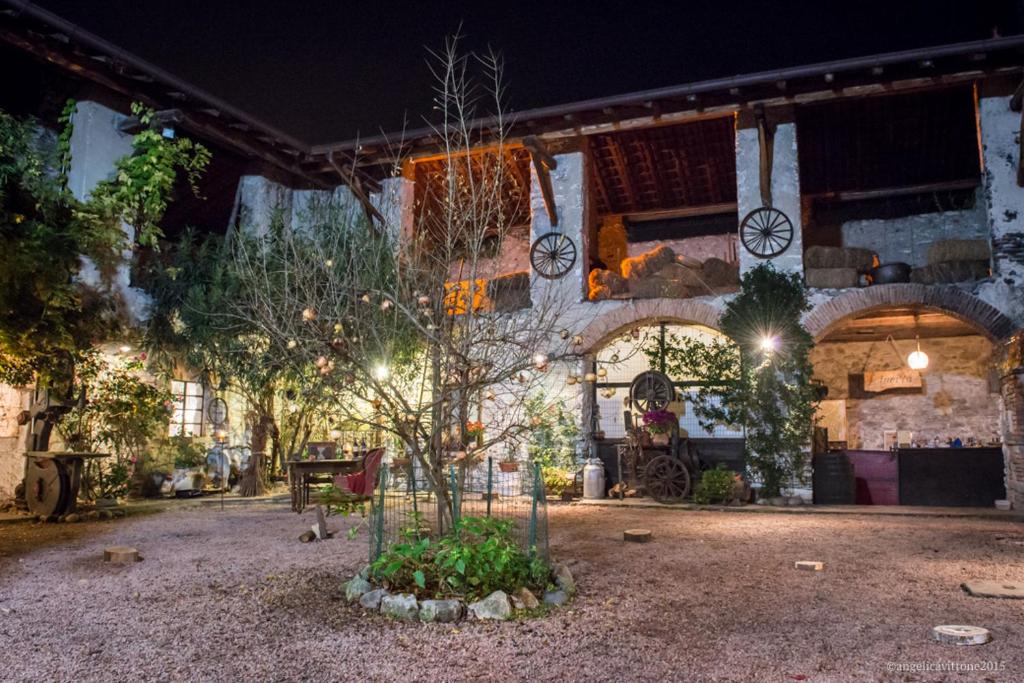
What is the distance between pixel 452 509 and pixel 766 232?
907 cm

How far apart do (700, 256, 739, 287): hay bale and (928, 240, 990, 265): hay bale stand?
306 centimetres

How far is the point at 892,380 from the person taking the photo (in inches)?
594

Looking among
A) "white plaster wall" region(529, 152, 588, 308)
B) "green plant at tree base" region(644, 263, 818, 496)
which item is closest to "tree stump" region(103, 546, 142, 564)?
"white plaster wall" region(529, 152, 588, 308)

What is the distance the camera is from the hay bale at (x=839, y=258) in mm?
12180

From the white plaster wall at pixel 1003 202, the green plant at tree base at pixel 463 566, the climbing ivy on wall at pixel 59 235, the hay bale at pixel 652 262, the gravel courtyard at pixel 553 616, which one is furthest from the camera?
the hay bale at pixel 652 262

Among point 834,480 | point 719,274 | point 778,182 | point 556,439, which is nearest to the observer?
point 834,480

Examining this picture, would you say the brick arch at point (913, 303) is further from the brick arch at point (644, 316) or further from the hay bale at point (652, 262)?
the hay bale at point (652, 262)

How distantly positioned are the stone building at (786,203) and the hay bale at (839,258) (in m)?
0.04

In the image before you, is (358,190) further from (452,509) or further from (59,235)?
(59,235)

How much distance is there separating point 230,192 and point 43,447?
6802mm

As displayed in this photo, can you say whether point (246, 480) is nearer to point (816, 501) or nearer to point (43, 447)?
point (43, 447)

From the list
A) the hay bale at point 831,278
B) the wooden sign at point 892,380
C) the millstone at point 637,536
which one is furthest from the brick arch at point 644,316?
the millstone at point 637,536

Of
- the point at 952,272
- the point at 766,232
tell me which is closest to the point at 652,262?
the point at 766,232

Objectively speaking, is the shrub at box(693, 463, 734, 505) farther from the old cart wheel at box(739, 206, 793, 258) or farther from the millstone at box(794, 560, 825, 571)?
the millstone at box(794, 560, 825, 571)
